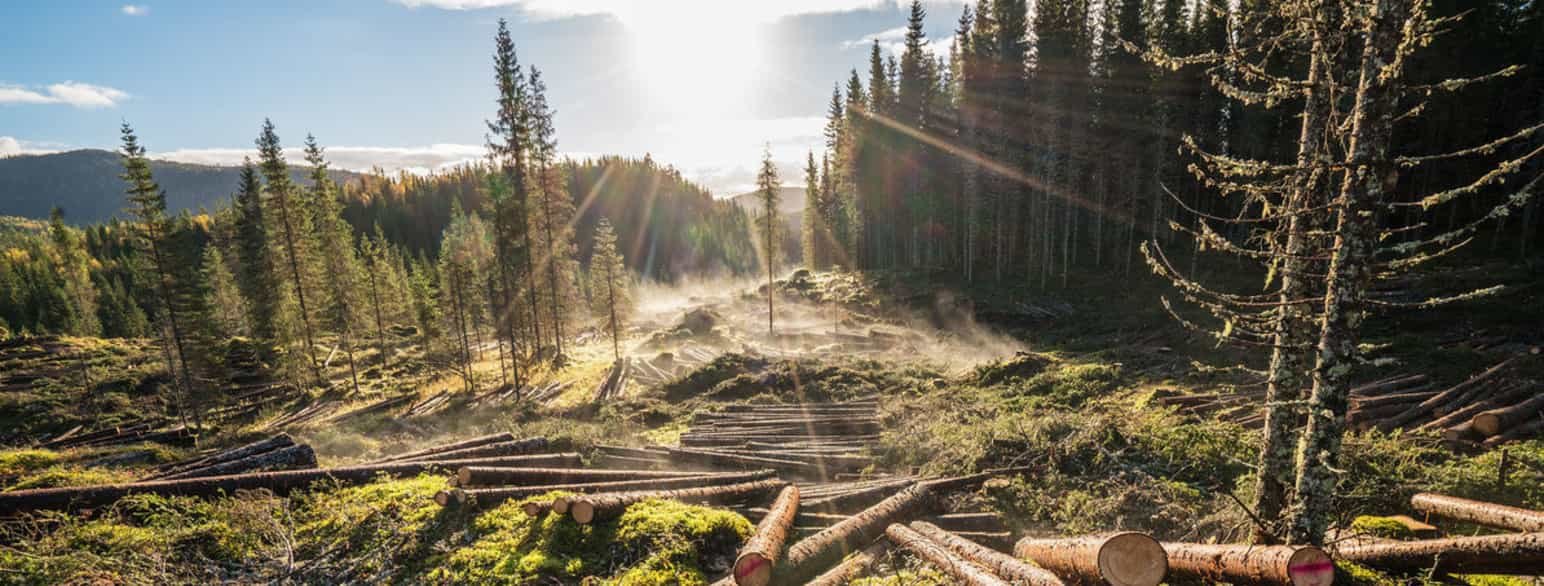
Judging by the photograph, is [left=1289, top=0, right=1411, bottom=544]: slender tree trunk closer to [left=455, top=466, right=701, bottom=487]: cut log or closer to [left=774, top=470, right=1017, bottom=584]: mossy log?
[left=774, top=470, right=1017, bottom=584]: mossy log

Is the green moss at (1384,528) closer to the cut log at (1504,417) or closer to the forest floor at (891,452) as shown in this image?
the forest floor at (891,452)

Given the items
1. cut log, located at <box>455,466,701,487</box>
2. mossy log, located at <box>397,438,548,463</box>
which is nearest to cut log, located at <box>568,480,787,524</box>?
cut log, located at <box>455,466,701,487</box>

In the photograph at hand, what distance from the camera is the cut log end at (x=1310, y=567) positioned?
5023mm

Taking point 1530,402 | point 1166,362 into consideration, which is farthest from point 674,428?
point 1530,402

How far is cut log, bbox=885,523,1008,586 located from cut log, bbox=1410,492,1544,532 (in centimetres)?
589

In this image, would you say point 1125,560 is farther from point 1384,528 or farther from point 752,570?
point 1384,528

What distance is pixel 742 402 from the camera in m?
21.1

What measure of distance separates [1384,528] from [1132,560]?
16.1 feet

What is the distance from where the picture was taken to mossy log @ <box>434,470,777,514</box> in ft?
29.6

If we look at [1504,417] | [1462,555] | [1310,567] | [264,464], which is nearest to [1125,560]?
[1310,567]

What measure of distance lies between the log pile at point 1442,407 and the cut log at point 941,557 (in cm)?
886

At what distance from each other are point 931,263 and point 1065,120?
16741 mm

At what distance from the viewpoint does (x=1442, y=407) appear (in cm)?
1120

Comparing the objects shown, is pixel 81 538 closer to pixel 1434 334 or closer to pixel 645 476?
pixel 645 476
